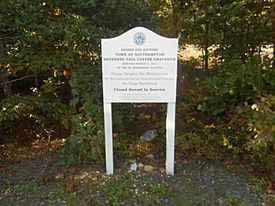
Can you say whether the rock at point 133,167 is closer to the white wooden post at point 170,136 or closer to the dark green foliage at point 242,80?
the white wooden post at point 170,136

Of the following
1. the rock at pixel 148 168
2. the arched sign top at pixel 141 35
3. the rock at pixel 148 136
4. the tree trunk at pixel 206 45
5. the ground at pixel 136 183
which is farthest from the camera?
the tree trunk at pixel 206 45

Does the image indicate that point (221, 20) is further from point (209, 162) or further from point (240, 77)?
point (209, 162)

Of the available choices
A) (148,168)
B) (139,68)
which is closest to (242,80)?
(139,68)

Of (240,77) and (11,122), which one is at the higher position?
(240,77)

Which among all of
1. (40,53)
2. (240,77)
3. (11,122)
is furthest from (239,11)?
(11,122)

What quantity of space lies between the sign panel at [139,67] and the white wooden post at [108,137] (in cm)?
11

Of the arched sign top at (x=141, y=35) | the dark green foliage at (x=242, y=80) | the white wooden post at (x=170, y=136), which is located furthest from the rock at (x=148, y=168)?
the arched sign top at (x=141, y=35)

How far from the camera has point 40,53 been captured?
3789 millimetres

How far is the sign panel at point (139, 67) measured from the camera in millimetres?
3219

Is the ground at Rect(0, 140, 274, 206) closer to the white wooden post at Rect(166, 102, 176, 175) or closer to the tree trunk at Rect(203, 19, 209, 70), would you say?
the white wooden post at Rect(166, 102, 176, 175)

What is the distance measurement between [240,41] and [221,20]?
0.43 metres

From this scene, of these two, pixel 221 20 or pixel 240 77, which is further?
pixel 221 20

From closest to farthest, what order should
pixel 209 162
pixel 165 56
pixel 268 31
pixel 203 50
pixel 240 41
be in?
pixel 165 56 < pixel 209 162 < pixel 268 31 < pixel 240 41 < pixel 203 50

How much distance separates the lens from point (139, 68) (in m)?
3.30
